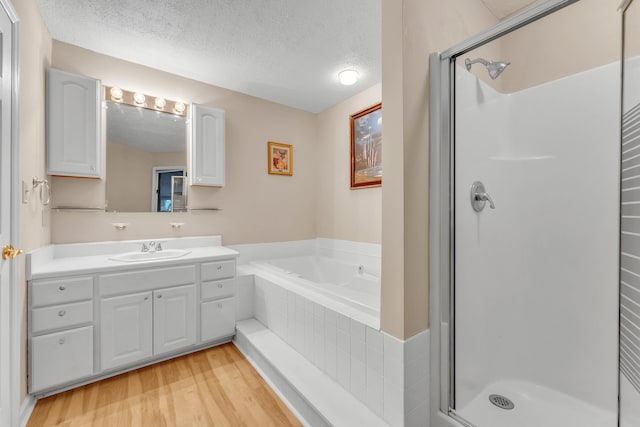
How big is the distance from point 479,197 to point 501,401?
1.12 m

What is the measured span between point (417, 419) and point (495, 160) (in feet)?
4.75

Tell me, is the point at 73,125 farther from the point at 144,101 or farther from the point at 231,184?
the point at 231,184

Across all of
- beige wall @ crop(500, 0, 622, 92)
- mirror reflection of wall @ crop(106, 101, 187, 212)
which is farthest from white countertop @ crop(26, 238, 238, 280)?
beige wall @ crop(500, 0, 622, 92)

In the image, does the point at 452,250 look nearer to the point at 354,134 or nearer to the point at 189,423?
the point at 189,423

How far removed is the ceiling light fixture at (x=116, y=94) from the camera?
2.31m

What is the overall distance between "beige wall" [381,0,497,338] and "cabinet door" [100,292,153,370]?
1724 millimetres

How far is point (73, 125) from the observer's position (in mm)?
2041

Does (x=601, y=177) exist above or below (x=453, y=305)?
above

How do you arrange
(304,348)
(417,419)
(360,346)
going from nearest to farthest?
(417,419), (360,346), (304,348)

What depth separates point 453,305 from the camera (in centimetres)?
135

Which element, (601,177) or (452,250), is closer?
(452,250)

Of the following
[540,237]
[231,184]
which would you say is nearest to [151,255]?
[231,184]

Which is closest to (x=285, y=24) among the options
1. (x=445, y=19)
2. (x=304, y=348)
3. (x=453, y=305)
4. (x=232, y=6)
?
(x=232, y=6)

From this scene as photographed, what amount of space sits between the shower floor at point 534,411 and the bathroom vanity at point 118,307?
1.86 m
